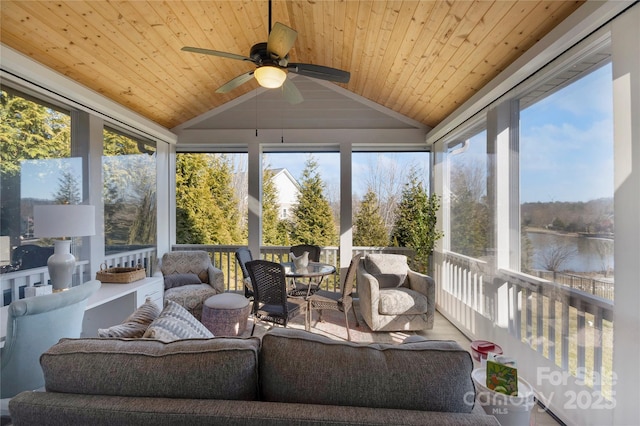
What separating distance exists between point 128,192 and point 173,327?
337 centimetres

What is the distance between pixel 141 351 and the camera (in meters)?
1.04

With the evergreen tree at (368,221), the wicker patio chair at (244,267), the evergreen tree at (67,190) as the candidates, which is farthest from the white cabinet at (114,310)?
the evergreen tree at (368,221)

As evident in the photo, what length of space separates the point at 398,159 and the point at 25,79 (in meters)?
4.61

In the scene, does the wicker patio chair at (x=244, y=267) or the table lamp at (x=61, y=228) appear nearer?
the table lamp at (x=61, y=228)

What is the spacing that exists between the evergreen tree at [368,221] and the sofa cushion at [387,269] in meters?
0.87

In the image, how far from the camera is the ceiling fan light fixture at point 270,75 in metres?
2.29

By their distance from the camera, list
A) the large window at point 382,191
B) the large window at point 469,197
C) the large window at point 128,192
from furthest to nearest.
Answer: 1. the large window at point 382,191
2. the large window at point 128,192
3. the large window at point 469,197

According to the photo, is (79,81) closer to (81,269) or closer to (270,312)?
(81,269)

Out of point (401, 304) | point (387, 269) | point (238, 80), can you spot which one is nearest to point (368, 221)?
point (387, 269)

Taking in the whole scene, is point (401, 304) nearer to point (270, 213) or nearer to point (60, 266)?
point (270, 213)

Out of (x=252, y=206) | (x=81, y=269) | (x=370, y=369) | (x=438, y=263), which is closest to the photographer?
(x=370, y=369)

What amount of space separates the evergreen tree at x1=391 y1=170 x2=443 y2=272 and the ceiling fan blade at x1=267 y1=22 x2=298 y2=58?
3.16 m

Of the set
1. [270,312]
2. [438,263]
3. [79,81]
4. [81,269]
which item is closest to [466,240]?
[438,263]

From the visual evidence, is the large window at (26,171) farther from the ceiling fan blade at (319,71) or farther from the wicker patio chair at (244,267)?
the ceiling fan blade at (319,71)
